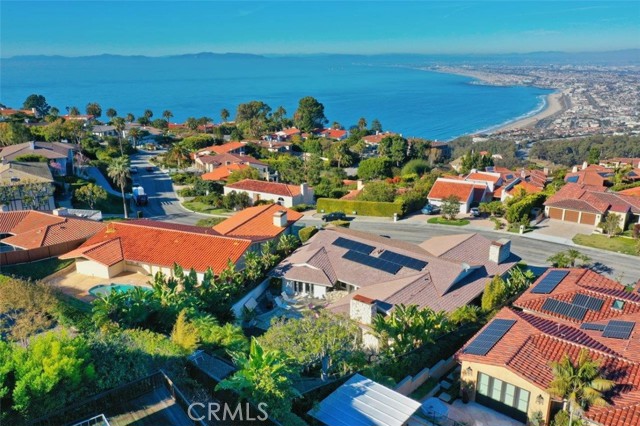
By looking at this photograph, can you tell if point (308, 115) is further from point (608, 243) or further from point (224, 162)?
point (608, 243)

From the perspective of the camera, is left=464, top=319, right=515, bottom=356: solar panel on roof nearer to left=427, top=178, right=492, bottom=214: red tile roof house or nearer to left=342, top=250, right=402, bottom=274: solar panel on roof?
left=342, top=250, right=402, bottom=274: solar panel on roof

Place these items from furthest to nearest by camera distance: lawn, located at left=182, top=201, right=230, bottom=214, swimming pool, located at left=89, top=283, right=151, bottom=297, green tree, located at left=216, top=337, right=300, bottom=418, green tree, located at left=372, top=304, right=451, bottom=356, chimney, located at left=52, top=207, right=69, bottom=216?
lawn, located at left=182, top=201, right=230, bottom=214
chimney, located at left=52, top=207, right=69, bottom=216
swimming pool, located at left=89, top=283, right=151, bottom=297
green tree, located at left=372, top=304, right=451, bottom=356
green tree, located at left=216, top=337, right=300, bottom=418

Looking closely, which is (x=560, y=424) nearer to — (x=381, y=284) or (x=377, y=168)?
(x=381, y=284)

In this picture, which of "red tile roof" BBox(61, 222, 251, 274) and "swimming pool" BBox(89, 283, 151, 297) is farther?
"red tile roof" BBox(61, 222, 251, 274)

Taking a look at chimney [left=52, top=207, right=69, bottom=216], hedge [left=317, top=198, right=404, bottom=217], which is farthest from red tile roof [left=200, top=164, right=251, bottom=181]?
chimney [left=52, top=207, right=69, bottom=216]

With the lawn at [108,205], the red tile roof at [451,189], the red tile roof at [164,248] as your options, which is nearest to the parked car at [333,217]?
the red tile roof at [451,189]

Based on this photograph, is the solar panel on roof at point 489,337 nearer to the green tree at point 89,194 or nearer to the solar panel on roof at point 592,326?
the solar panel on roof at point 592,326
